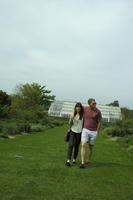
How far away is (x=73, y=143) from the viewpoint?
5.53 meters

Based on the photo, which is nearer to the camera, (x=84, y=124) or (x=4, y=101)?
(x=84, y=124)

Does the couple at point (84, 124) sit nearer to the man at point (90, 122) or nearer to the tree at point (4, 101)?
the man at point (90, 122)

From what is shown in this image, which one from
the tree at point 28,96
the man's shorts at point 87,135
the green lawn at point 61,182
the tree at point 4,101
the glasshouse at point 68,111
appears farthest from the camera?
the glasshouse at point 68,111

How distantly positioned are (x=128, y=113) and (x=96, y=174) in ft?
139

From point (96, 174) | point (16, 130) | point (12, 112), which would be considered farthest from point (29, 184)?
point (12, 112)

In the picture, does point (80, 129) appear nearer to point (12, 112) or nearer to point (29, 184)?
point (29, 184)

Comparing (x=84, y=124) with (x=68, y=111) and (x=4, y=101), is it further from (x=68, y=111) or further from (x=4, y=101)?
(x=68, y=111)

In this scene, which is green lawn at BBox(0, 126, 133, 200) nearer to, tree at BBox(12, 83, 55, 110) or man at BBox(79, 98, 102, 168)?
man at BBox(79, 98, 102, 168)

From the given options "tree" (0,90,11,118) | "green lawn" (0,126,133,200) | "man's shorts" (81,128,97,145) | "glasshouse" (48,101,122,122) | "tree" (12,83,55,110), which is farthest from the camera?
"glasshouse" (48,101,122,122)

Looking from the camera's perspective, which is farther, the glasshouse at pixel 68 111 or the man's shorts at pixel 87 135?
the glasshouse at pixel 68 111

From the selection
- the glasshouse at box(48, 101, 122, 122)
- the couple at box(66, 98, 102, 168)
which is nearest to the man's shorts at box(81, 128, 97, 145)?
the couple at box(66, 98, 102, 168)

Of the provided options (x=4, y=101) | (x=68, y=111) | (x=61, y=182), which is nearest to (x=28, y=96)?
(x=4, y=101)

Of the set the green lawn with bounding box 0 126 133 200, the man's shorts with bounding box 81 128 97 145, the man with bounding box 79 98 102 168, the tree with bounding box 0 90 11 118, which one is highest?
the tree with bounding box 0 90 11 118

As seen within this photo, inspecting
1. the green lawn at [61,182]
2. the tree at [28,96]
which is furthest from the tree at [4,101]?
the green lawn at [61,182]
